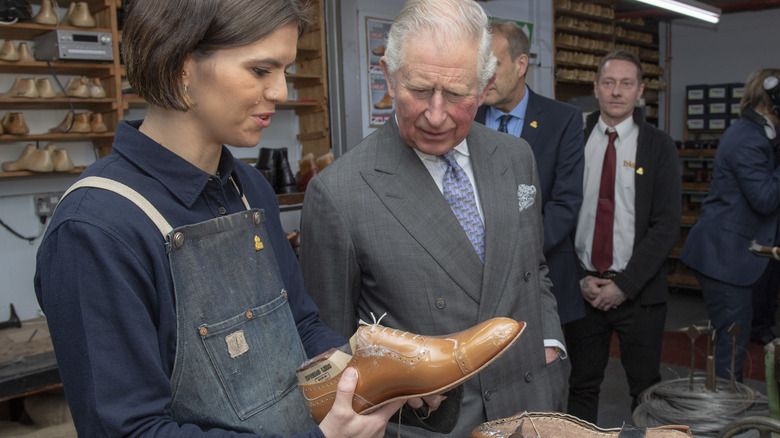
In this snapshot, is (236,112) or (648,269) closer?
(236,112)

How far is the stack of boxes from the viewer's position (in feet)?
28.3

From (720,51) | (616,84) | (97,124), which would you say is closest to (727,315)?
(616,84)

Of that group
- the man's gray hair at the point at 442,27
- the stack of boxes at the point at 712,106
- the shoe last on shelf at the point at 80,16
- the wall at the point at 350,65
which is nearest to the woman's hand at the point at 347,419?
the man's gray hair at the point at 442,27

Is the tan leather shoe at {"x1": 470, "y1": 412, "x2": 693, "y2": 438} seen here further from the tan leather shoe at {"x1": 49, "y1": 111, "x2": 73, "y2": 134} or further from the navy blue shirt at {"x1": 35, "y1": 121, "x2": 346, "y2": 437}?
the tan leather shoe at {"x1": 49, "y1": 111, "x2": 73, "y2": 134}

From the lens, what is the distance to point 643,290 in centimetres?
308

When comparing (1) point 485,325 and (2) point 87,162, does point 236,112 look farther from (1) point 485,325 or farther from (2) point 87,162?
(2) point 87,162

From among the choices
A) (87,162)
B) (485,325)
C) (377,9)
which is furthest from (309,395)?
(377,9)

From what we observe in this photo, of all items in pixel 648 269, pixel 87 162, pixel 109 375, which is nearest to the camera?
pixel 109 375

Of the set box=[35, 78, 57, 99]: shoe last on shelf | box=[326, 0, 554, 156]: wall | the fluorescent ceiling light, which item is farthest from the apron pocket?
the fluorescent ceiling light

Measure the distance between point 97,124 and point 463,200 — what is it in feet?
9.75

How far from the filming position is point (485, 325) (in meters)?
1.11

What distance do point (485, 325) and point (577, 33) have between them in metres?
7.54

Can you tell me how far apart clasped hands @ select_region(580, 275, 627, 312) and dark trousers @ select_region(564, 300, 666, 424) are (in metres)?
0.07

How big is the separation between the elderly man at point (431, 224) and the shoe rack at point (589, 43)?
6.16 meters
